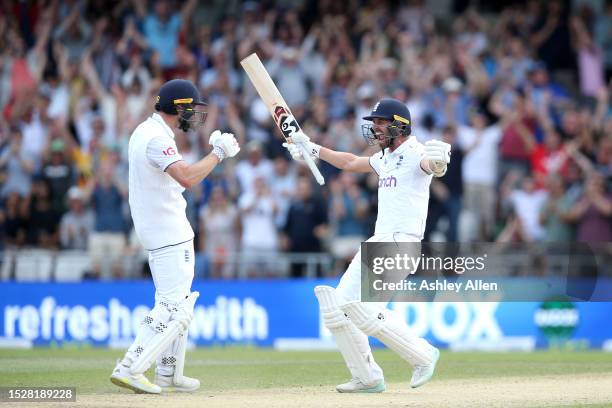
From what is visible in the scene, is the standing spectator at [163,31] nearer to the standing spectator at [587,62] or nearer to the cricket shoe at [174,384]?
the standing spectator at [587,62]

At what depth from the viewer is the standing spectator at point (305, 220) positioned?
17.6 metres

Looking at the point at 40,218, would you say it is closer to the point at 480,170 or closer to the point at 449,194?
the point at 449,194

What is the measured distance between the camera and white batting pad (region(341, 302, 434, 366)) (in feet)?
32.3

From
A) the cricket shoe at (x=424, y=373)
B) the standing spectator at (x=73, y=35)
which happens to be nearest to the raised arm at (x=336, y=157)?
the cricket shoe at (x=424, y=373)

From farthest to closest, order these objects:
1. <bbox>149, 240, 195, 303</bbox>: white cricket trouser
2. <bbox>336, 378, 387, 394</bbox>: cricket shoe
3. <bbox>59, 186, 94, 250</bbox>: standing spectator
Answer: <bbox>59, 186, 94, 250</bbox>: standing spectator < <bbox>336, 378, 387, 394</bbox>: cricket shoe < <bbox>149, 240, 195, 303</bbox>: white cricket trouser

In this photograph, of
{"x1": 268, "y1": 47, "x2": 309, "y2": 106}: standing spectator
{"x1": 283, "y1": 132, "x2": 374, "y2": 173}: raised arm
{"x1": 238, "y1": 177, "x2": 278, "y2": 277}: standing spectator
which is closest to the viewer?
{"x1": 283, "y1": 132, "x2": 374, "y2": 173}: raised arm

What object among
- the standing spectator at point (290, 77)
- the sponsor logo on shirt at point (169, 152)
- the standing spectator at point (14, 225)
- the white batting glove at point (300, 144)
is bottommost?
the standing spectator at point (14, 225)

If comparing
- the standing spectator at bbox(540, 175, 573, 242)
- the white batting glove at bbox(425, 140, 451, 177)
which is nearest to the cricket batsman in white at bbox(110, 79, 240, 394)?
the white batting glove at bbox(425, 140, 451, 177)

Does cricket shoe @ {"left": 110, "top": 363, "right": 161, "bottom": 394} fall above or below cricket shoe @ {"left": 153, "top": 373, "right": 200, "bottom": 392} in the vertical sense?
above

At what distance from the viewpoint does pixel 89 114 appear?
19422 millimetres

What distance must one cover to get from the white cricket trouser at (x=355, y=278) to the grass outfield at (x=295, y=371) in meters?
0.83

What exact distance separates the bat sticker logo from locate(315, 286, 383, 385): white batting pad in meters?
1.75

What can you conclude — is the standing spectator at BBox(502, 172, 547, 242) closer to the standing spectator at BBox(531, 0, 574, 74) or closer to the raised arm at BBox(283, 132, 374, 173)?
the standing spectator at BBox(531, 0, 574, 74)
